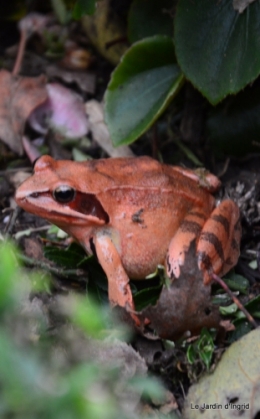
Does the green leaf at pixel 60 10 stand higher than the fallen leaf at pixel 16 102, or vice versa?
the green leaf at pixel 60 10

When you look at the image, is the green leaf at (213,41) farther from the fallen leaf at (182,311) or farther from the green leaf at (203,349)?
the green leaf at (203,349)

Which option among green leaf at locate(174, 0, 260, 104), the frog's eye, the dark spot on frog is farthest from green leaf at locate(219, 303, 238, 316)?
green leaf at locate(174, 0, 260, 104)

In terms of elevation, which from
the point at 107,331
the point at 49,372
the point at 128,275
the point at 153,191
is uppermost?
the point at 49,372

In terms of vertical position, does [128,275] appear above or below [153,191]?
below

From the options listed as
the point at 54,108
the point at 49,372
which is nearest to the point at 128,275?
the point at 54,108

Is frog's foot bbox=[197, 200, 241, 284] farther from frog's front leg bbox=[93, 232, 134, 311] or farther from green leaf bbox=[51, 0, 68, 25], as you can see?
green leaf bbox=[51, 0, 68, 25]

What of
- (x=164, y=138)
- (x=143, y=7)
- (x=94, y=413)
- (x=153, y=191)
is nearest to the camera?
(x=94, y=413)

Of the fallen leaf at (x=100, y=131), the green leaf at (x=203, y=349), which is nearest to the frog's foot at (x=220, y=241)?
the green leaf at (x=203, y=349)

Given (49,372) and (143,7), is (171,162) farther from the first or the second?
(49,372)
